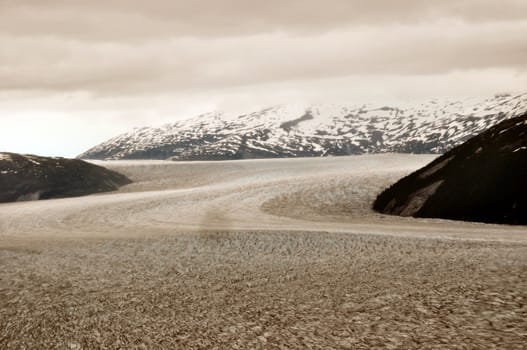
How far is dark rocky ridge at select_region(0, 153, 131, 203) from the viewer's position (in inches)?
2124

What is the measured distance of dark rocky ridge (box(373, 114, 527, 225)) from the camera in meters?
23.9

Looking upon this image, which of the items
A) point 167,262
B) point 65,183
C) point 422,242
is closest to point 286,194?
point 422,242

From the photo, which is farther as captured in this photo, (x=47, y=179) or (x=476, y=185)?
(x=47, y=179)

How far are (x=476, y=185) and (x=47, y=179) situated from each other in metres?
47.5

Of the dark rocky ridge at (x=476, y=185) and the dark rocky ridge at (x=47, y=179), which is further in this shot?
the dark rocky ridge at (x=47, y=179)

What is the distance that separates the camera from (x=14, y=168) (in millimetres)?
56406

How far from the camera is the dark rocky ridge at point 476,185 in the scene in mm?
23859

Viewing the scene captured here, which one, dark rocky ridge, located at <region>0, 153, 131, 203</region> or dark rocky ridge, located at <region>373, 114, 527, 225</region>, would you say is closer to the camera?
dark rocky ridge, located at <region>373, 114, 527, 225</region>

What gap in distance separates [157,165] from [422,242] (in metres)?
55.3

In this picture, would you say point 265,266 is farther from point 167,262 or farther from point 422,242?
point 422,242

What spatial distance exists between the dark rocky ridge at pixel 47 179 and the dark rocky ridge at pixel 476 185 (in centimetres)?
3742

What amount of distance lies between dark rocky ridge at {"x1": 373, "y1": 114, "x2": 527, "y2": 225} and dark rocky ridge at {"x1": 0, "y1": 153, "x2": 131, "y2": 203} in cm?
3742

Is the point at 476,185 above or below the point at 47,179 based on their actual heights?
above

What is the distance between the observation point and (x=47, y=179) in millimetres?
56969
